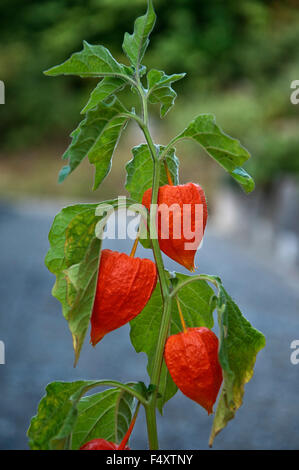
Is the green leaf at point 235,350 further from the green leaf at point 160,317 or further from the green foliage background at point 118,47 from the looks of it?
the green foliage background at point 118,47

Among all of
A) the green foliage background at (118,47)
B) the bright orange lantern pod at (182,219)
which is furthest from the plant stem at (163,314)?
the green foliage background at (118,47)

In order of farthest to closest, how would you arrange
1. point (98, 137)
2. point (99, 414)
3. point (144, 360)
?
point (144, 360) < point (99, 414) < point (98, 137)

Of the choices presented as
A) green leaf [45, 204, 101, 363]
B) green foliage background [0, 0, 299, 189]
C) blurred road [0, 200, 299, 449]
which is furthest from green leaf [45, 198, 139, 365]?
green foliage background [0, 0, 299, 189]

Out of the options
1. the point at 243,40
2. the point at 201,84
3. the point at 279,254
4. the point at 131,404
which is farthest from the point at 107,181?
the point at 131,404

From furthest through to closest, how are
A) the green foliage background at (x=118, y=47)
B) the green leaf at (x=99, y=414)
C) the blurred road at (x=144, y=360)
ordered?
the green foliage background at (x=118, y=47)
the blurred road at (x=144, y=360)
the green leaf at (x=99, y=414)

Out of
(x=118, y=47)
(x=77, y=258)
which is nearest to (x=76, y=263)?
(x=77, y=258)

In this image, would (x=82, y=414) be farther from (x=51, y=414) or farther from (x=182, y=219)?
(x=182, y=219)
